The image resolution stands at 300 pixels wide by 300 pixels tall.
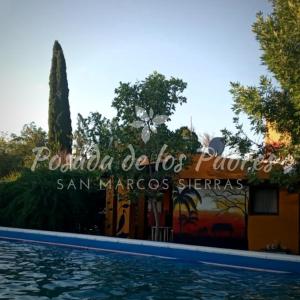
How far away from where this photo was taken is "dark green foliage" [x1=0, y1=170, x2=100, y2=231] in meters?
19.0

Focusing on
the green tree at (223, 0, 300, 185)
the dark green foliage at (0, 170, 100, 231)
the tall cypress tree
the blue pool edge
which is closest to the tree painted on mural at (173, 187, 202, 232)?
the blue pool edge

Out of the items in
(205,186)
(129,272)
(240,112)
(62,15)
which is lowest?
(129,272)

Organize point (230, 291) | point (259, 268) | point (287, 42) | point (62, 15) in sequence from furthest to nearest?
point (62, 15)
point (259, 268)
point (287, 42)
point (230, 291)

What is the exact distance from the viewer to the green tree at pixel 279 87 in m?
10.6

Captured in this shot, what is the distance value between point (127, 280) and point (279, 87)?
6693 mm

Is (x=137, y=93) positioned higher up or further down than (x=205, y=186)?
higher up

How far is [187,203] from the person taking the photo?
1719cm

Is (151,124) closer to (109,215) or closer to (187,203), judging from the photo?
(187,203)

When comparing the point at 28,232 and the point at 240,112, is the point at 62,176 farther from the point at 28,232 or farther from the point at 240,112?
the point at 240,112

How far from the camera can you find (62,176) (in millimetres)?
19641

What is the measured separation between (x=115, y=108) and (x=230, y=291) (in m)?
8.73

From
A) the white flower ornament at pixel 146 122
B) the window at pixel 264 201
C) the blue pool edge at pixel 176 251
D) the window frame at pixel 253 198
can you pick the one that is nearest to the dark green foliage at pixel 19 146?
the blue pool edge at pixel 176 251

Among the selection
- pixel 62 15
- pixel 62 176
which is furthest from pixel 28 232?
pixel 62 15

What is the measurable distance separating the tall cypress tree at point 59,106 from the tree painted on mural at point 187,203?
17.8m
